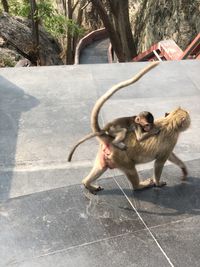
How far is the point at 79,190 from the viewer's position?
18.5 ft

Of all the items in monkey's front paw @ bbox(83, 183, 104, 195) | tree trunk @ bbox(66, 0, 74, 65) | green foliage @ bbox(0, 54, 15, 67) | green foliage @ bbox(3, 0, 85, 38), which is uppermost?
monkey's front paw @ bbox(83, 183, 104, 195)

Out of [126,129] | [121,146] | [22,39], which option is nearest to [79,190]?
[121,146]

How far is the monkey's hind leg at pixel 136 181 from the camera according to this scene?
5204 mm

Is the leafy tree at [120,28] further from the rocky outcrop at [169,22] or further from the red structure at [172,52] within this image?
the red structure at [172,52]

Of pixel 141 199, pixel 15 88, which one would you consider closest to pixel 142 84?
pixel 15 88

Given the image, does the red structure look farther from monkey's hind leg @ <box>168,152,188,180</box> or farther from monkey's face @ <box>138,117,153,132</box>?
monkey's face @ <box>138,117,153,132</box>

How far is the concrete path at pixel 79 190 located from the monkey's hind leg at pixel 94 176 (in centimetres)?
9

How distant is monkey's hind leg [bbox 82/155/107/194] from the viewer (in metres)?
5.30

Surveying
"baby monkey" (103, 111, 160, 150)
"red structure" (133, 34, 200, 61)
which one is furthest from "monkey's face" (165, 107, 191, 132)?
"red structure" (133, 34, 200, 61)

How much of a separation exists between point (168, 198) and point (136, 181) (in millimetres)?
441

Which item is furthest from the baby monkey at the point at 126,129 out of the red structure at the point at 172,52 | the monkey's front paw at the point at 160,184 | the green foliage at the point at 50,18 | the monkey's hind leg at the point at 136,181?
the green foliage at the point at 50,18

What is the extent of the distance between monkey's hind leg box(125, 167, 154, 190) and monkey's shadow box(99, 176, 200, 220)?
59 millimetres

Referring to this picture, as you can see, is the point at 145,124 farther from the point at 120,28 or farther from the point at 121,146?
the point at 120,28

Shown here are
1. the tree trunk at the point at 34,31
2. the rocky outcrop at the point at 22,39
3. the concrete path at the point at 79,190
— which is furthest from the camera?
the rocky outcrop at the point at 22,39
